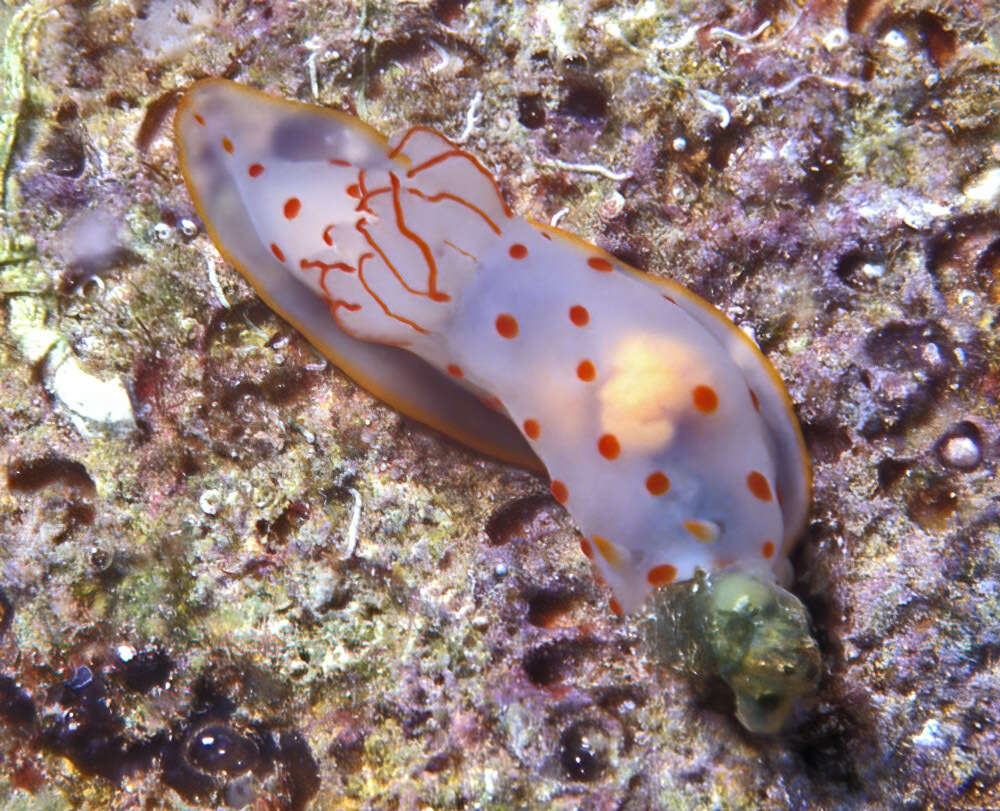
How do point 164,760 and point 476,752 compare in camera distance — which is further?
point 164,760

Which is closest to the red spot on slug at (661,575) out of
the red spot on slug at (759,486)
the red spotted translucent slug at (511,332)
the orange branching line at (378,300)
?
the red spotted translucent slug at (511,332)

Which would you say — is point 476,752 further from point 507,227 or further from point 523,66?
point 523,66

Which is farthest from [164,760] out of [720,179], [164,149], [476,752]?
[720,179]

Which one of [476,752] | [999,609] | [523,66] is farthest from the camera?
[523,66]

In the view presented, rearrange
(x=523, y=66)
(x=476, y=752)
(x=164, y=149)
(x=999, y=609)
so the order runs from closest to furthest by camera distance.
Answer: (x=999, y=609) → (x=476, y=752) → (x=523, y=66) → (x=164, y=149)

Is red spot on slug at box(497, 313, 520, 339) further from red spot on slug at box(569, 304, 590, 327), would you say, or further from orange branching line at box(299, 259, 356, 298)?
orange branching line at box(299, 259, 356, 298)

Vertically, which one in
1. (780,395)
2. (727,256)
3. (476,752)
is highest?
(727,256)

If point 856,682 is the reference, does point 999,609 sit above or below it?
above
